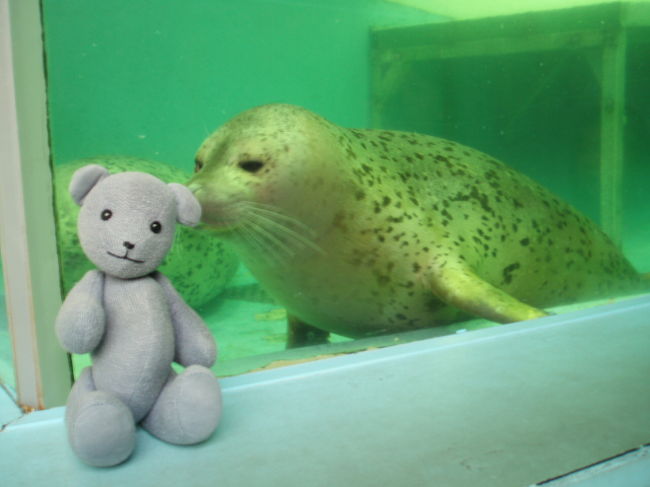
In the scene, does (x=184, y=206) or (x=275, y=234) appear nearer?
(x=184, y=206)

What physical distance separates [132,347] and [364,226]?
4.29 ft

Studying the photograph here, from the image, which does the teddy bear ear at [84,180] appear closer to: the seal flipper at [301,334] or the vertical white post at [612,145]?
the seal flipper at [301,334]

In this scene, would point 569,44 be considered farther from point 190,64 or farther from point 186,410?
point 186,410

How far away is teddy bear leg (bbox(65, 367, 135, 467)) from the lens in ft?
2.53

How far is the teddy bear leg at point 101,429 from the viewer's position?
772mm

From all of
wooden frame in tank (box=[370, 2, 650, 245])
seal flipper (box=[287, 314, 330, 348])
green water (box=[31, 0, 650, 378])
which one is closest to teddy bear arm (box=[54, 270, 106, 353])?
seal flipper (box=[287, 314, 330, 348])

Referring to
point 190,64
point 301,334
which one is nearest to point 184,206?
point 301,334

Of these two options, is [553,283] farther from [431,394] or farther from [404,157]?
[431,394]

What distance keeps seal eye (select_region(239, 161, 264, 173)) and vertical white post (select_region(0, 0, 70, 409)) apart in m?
0.84

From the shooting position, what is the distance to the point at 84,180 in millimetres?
854

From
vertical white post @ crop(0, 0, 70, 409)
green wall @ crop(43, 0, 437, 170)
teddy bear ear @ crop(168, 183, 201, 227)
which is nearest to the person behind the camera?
teddy bear ear @ crop(168, 183, 201, 227)

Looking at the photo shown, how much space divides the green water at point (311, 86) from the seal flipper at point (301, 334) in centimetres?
123

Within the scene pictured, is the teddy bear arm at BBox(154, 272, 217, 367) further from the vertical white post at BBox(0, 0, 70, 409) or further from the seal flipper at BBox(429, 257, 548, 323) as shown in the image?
the seal flipper at BBox(429, 257, 548, 323)

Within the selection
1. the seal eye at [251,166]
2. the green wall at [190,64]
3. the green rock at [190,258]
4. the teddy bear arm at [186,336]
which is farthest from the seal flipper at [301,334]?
the green wall at [190,64]
